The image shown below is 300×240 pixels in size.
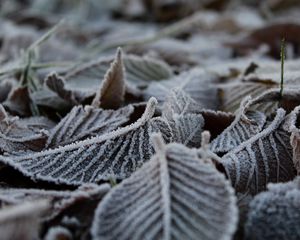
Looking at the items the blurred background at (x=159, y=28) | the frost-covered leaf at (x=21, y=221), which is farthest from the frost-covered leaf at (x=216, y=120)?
the blurred background at (x=159, y=28)

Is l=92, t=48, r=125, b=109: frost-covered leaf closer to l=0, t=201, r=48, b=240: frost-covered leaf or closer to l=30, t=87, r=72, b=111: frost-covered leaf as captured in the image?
l=30, t=87, r=72, b=111: frost-covered leaf

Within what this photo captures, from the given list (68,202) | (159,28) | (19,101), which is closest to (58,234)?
(68,202)

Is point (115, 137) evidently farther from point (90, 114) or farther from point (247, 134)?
point (247, 134)

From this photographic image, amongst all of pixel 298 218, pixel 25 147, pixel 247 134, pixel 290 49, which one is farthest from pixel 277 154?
pixel 290 49

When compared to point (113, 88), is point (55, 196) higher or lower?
lower

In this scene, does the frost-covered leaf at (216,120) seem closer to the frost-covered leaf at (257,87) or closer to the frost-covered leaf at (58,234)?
the frost-covered leaf at (257,87)

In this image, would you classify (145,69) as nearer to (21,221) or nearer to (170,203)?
(170,203)

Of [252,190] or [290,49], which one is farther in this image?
[290,49]
